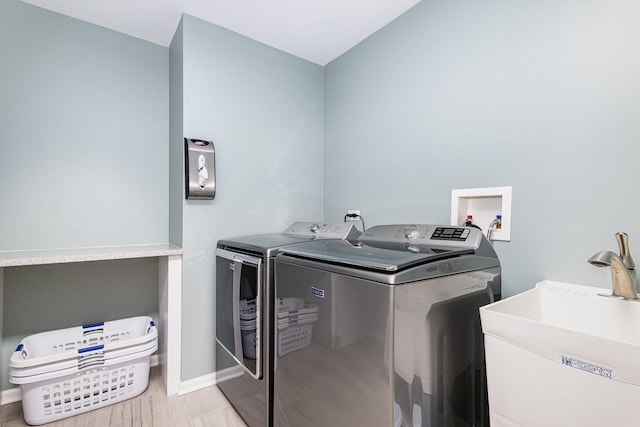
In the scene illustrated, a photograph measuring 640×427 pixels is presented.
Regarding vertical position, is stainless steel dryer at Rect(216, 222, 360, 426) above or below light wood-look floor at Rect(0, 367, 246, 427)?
A: above

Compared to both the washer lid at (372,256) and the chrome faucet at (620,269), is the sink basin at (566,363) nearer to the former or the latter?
the chrome faucet at (620,269)

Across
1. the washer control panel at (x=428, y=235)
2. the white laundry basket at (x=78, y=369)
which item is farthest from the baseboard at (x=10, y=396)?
the washer control panel at (x=428, y=235)

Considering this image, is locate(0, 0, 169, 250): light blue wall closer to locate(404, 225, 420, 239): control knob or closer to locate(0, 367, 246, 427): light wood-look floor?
locate(0, 367, 246, 427): light wood-look floor

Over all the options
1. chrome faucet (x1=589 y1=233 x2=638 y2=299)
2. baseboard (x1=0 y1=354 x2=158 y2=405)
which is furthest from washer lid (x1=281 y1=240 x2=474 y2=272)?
baseboard (x1=0 y1=354 x2=158 y2=405)

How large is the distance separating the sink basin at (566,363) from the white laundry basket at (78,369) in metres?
1.95

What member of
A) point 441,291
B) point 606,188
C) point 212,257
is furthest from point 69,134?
point 606,188

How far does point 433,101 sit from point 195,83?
152cm

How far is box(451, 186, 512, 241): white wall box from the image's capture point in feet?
4.57

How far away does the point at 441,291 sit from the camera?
1.07 metres

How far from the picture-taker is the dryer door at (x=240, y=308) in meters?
1.54

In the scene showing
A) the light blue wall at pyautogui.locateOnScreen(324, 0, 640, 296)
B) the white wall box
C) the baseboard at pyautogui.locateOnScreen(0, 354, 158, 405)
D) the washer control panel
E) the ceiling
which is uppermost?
the ceiling

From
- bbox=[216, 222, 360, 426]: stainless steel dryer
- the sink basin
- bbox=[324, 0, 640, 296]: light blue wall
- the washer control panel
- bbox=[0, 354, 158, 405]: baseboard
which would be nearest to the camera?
the sink basin

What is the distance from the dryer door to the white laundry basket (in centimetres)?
50

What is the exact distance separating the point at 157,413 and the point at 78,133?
187 centimetres
